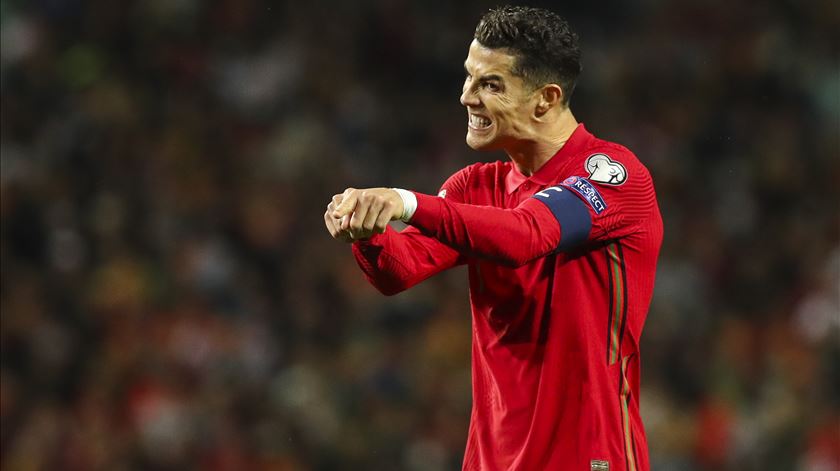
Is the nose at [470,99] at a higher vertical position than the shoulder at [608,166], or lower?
higher

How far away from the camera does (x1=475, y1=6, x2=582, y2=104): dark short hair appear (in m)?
2.95

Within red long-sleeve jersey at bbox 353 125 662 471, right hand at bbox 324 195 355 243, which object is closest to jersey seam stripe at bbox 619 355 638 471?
red long-sleeve jersey at bbox 353 125 662 471

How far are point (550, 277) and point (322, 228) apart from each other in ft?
15.4

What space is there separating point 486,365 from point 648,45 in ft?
20.5

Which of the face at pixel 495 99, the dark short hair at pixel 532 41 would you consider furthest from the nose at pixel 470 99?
the dark short hair at pixel 532 41

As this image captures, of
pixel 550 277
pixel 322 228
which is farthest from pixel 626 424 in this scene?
pixel 322 228

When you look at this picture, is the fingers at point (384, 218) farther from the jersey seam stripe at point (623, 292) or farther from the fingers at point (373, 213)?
the jersey seam stripe at point (623, 292)

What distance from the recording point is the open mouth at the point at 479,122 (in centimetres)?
298

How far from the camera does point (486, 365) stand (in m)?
3.05

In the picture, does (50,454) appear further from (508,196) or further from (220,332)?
(508,196)

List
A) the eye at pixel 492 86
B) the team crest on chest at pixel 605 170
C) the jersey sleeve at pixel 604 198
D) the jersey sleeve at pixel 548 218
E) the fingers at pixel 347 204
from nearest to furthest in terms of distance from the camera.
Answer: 1. the fingers at pixel 347 204
2. the jersey sleeve at pixel 548 218
3. the jersey sleeve at pixel 604 198
4. the team crest on chest at pixel 605 170
5. the eye at pixel 492 86

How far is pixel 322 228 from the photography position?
7.54 m

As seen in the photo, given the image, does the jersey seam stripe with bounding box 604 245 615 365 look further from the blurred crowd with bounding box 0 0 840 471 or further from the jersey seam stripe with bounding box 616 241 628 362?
the blurred crowd with bounding box 0 0 840 471

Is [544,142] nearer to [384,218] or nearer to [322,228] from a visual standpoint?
[384,218]
